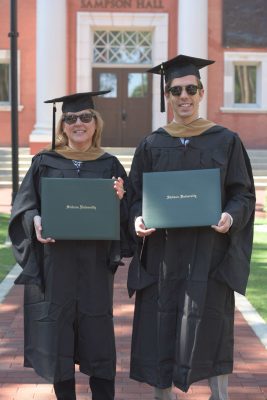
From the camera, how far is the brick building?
68.1 ft

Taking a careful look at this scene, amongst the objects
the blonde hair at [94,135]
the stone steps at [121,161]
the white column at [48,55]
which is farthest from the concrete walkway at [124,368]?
the white column at [48,55]

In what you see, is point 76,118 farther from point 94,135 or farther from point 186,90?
point 186,90

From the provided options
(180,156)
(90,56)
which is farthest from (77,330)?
(90,56)

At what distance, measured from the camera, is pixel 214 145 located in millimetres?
3928

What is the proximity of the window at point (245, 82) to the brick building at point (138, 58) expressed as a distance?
0.03m

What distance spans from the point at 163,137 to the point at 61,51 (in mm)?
16402

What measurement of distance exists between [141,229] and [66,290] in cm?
61

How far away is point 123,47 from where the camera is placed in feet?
70.3

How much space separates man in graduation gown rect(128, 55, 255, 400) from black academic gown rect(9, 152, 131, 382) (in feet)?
0.63

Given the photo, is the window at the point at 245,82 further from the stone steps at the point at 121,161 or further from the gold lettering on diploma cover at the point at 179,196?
the gold lettering on diploma cover at the point at 179,196

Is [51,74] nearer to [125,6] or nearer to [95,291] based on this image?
[125,6]

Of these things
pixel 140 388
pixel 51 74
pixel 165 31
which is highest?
pixel 165 31

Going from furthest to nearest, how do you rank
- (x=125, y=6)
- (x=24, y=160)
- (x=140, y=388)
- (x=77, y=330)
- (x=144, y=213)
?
(x=125, y=6)
(x=24, y=160)
(x=140, y=388)
(x=77, y=330)
(x=144, y=213)

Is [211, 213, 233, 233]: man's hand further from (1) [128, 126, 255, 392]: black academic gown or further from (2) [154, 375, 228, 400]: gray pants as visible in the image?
A: (2) [154, 375, 228, 400]: gray pants
